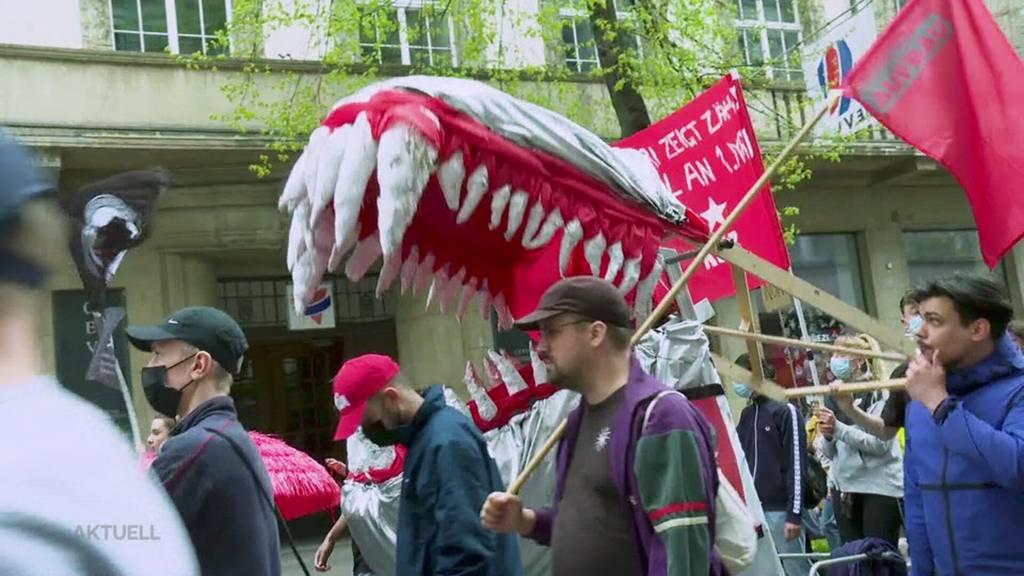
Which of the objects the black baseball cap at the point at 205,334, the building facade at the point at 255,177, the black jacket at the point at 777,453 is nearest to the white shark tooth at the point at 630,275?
the black baseball cap at the point at 205,334

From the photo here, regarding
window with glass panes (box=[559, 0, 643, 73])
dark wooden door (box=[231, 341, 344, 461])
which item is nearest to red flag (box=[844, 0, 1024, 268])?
window with glass panes (box=[559, 0, 643, 73])

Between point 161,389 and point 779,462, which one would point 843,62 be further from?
point 161,389

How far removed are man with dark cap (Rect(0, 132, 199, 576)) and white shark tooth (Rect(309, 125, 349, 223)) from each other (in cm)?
230

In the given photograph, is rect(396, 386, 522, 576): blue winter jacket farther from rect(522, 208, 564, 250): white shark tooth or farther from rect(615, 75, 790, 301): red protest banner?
rect(615, 75, 790, 301): red protest banner

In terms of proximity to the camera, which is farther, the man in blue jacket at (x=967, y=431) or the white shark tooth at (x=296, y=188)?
the white shark tooth at (x=296, y=188)

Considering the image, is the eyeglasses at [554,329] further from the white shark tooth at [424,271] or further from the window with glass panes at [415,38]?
the window with glass panes at [415,38]

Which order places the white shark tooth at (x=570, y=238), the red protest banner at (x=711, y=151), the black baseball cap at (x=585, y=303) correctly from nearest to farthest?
the black baseball cap at (x=585, y=303), the white shark tooth at (x=570, y=238), the red protest banner at (x=711, y=151)

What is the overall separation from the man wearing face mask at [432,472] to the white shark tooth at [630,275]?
762mm

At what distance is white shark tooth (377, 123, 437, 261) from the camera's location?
327 centimetres

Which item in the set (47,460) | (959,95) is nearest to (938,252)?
(959,95)

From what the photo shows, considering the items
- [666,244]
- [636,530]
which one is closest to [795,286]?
[666,244]

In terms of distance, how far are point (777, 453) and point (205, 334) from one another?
4.78 metres

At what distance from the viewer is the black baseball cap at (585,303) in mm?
2979

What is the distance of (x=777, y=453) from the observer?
7176 mm
